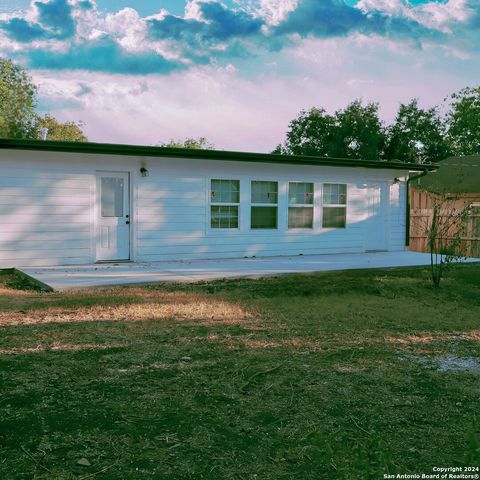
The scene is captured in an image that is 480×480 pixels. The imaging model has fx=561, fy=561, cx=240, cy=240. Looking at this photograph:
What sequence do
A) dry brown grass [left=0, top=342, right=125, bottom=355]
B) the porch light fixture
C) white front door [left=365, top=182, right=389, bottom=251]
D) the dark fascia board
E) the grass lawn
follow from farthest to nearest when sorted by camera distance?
1. white front door [left=365, top=182, right=389, bottom=251]
2. the porch light fixture
3. the dark fascia board
4. dry brown grass [left=0, top=342, right=125, bottom=355]
5. the grass lawn

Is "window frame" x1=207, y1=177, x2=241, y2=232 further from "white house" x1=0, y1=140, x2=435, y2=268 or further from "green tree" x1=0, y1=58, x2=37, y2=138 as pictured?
"green tree" x1=0, y1=58, x2=37, y2=138

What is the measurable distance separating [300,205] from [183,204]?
3.39 metres

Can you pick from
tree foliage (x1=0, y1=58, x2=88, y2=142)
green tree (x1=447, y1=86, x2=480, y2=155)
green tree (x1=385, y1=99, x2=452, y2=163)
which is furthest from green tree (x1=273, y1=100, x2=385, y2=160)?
tree foliage (x1=0, y1=58, x2=88, y2=142)

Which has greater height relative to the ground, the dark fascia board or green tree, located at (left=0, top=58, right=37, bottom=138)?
green tree, located at (left=0, top=58, right=37, bottom=138)

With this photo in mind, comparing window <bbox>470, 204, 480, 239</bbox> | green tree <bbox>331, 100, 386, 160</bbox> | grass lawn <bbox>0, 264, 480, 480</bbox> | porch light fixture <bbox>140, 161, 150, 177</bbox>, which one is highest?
green tree <bbox>331, 100, 386, 160</bbox>

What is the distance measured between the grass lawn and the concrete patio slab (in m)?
1.68

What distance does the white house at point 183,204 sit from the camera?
11.8 m

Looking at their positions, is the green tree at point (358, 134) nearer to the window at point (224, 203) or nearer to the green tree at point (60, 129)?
the green tree at point (60, 129)

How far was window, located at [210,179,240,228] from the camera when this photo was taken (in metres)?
13.9

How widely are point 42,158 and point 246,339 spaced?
7.75m

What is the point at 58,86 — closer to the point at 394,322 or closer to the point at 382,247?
the point at 382,247

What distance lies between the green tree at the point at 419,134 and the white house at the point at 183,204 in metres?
26.2

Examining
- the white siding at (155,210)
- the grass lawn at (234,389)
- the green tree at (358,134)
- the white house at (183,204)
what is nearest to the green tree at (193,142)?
the green tree at (358,134)

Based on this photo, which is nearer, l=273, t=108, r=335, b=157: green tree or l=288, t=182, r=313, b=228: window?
l=288, t=182, r=313, b=228: window
